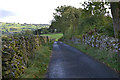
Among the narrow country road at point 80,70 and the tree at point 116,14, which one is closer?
the narrow country road at point 80,70

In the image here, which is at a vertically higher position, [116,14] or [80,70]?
[116,14]

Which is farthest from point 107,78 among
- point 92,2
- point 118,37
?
point 92,2

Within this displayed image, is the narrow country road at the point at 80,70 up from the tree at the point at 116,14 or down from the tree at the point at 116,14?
down

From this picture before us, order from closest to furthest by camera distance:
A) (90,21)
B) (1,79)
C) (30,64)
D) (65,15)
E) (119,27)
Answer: (1,79) < (30,64) < (119,27) < (90,21) < (65,15)

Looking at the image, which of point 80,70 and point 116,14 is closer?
point 80,70

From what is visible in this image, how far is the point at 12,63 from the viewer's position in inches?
238

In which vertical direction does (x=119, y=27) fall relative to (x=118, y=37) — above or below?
above

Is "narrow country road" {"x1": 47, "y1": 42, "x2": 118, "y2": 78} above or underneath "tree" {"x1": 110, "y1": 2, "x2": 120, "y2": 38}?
underneath

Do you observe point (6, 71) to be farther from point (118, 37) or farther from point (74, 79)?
point (118, 37)

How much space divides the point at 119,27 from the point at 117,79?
4.30 metres

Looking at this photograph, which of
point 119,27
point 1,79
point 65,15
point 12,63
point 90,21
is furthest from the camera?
point 65,15

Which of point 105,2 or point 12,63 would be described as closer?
point 12,63

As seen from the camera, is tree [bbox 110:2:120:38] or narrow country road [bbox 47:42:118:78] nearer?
narrow country road [bbox 47:42:118:78]

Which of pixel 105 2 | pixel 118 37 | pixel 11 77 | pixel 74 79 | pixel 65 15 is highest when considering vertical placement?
pixel 65 15
